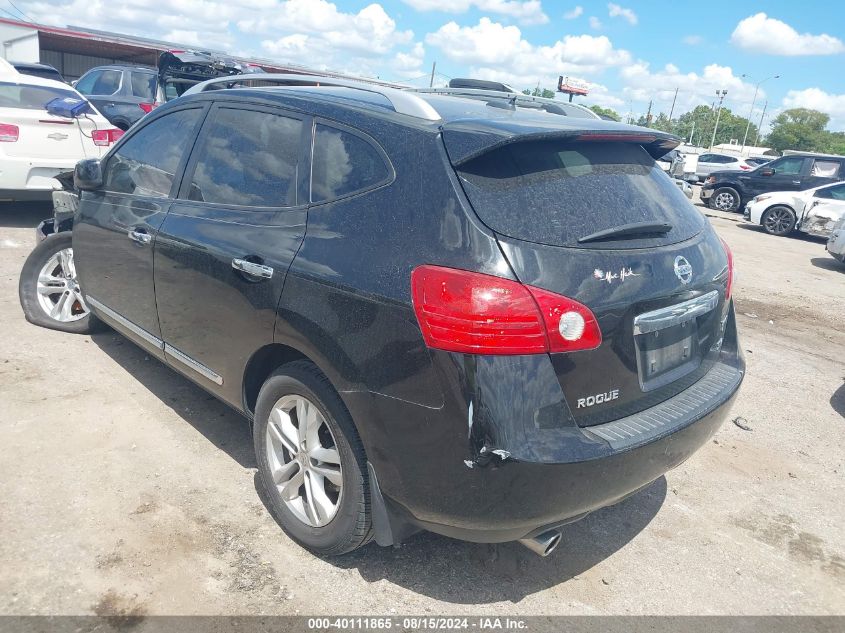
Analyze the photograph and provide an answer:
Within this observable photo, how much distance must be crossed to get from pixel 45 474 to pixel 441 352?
2275 millimetres

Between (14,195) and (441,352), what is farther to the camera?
(14,195)

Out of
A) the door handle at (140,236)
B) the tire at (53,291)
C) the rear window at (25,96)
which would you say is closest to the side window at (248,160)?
the door handle at (140,236)

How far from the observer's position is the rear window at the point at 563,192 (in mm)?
2338

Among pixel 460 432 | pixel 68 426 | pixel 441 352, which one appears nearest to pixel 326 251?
pixel 441 352

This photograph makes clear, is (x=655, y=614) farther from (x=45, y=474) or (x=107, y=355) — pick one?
(x=107, y=355)

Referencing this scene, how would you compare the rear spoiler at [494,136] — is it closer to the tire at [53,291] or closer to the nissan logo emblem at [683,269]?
the nissan logo emblem at [683,269]

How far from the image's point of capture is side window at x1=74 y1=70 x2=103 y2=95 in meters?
Result: 13.6

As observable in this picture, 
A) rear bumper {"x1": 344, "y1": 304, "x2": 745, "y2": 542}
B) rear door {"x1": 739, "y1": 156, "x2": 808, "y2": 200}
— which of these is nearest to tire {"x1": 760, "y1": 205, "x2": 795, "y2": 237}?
rear door {"x1": 739, "y1": 156, "x2": 808, "y2": 200}

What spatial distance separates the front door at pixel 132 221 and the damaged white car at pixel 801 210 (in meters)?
13.5

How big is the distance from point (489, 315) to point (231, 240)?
1.42 meters

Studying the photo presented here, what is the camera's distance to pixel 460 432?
2176 mm

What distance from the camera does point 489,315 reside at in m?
2.17

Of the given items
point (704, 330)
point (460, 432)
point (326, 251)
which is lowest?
point (460, 432)

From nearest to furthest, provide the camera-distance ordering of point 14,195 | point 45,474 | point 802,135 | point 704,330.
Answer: point 704,330 < point 45,474 < point 14,195 < point 802,135
